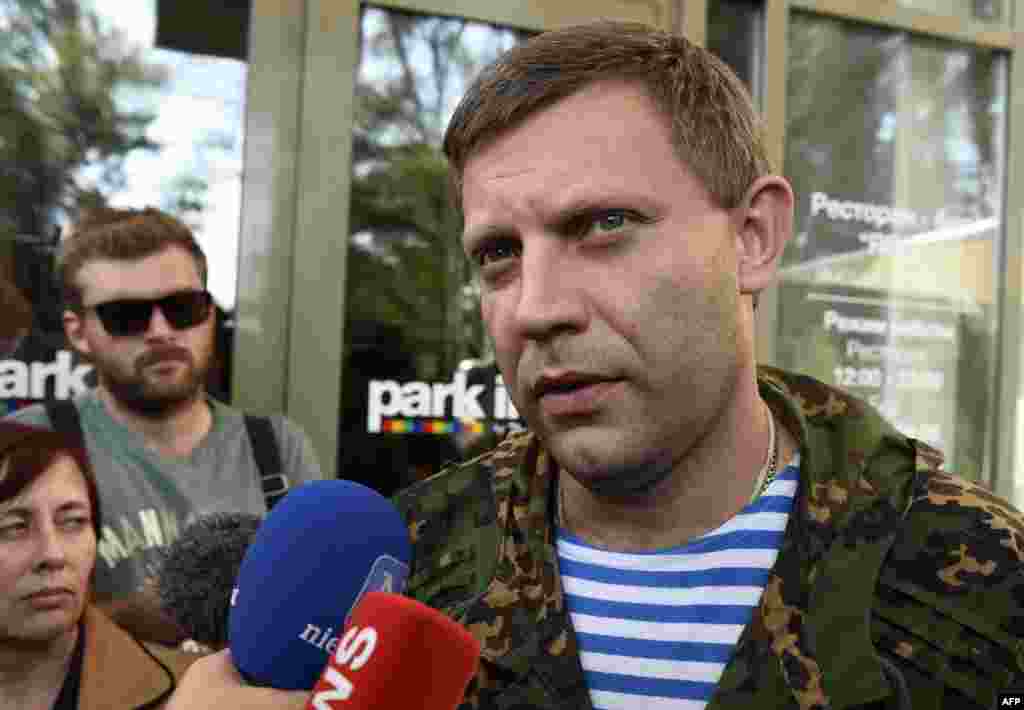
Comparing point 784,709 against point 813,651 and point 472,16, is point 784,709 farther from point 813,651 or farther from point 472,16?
point 472,16

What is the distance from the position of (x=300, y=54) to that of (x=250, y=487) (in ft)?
4.41

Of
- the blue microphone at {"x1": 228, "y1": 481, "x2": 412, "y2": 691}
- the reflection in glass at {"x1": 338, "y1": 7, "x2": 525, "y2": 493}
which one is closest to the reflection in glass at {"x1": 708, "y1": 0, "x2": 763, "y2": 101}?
the reflection in glass at {"x1": 338, "y1": 7, "x2": 525, "y2": 493}

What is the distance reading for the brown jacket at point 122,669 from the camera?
2.27 metres

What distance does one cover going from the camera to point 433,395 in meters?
3.28

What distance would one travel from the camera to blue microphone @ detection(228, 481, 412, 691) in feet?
3.30

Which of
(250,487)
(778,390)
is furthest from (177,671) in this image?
(778,390)

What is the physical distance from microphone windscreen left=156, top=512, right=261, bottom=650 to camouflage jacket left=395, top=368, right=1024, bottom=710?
1.02m

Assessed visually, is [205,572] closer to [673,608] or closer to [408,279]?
[408,279]

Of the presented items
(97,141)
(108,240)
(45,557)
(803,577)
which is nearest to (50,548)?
(45,557)

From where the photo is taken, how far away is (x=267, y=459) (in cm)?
289

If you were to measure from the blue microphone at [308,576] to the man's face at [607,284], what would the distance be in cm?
25

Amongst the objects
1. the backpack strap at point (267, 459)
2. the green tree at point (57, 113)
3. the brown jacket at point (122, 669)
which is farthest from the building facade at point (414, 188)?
the brown jacket at point (122, 669)

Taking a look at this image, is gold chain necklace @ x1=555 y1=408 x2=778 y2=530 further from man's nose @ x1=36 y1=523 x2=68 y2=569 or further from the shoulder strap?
the shoulder strap

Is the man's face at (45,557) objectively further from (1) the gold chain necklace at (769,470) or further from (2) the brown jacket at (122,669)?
(1) the gold chain necklace at (769,470)
